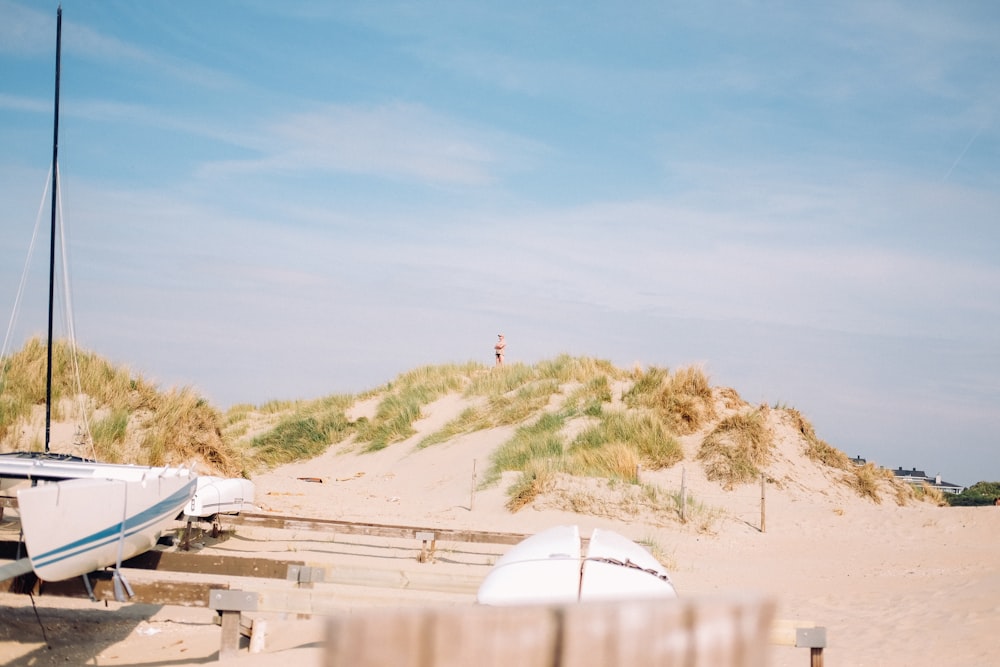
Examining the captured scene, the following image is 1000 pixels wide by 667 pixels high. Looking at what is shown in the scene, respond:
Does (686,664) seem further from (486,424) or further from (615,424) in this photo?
(486,424)

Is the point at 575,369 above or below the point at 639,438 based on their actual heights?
above

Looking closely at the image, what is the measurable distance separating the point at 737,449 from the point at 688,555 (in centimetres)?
655

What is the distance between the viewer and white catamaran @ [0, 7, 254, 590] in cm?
624

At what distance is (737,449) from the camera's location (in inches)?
805

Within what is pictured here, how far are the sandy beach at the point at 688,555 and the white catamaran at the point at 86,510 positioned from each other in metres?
0.91

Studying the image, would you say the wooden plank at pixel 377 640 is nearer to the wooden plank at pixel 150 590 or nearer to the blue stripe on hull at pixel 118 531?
the blue stripe on hull at pixel 118 531

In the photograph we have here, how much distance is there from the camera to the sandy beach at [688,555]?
8.04 meters

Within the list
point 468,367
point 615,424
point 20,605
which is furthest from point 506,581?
point 468,367

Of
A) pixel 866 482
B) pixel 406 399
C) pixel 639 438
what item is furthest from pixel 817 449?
pixel 406 399

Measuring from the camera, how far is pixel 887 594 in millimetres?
11516

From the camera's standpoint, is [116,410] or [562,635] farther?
[116,410]

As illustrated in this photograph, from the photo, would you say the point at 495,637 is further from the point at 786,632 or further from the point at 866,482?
the point at 866,482

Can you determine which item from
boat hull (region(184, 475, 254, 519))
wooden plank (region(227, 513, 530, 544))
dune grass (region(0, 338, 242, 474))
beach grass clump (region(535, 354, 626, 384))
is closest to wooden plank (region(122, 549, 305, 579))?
boat hull (region(184, 475, 254, 519))

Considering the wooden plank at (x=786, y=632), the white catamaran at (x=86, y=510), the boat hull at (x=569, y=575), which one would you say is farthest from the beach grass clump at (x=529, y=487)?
the boat hull at (x=569, y=575)
